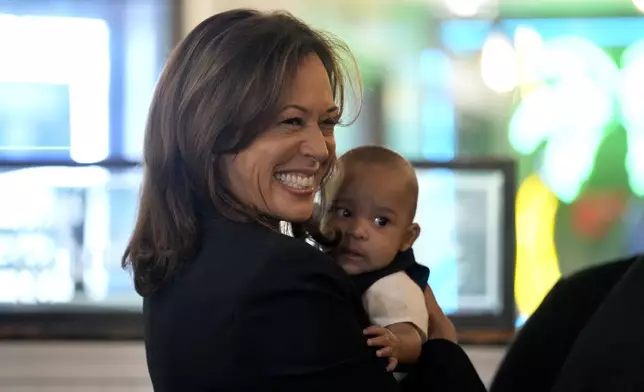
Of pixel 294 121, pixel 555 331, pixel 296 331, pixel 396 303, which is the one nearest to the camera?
pixel 296 331

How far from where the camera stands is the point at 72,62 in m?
2.57

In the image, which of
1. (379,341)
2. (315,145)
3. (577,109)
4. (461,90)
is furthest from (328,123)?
(577,109)

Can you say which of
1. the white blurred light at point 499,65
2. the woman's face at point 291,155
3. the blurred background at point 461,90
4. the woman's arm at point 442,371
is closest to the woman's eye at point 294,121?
the woman's face at point 291,155

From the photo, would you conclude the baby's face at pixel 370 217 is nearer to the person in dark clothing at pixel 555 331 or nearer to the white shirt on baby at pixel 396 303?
the white shirt on baby at pixel 396 303

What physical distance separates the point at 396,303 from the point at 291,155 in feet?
0.89

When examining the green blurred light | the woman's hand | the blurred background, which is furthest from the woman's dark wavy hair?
the green blurred light

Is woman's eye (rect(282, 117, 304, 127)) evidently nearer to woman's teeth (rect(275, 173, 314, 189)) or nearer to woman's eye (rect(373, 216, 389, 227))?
woman's teeth (rect(275, 173, 314, 189))

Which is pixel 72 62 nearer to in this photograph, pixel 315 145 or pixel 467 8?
pixel 467 8

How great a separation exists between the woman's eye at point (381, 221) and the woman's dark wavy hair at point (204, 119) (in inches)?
9.9

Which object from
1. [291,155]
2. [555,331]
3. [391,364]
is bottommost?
[555,331]

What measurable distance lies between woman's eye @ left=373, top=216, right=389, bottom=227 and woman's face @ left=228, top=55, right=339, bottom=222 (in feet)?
0.62

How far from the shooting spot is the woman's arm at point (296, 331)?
0.89 meters

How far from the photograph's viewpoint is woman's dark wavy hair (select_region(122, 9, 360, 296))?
37.3 inches

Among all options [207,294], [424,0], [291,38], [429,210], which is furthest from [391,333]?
[424,0]
